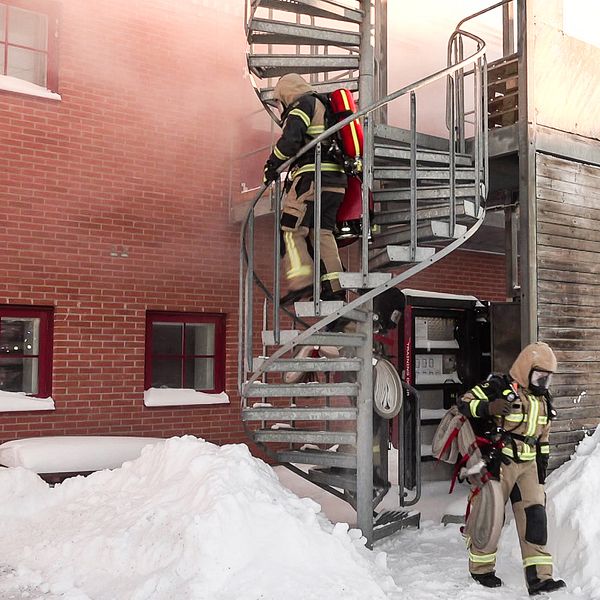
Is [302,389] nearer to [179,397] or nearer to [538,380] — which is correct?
[538,380]

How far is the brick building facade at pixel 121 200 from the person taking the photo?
25.2ft

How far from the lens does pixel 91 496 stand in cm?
589

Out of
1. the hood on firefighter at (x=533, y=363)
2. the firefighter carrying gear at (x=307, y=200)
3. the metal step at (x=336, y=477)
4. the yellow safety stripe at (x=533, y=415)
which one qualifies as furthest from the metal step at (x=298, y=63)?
the metal step at (x=336, y=477)

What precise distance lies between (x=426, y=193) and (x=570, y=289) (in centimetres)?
189

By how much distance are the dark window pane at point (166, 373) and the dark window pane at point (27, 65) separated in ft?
10.8

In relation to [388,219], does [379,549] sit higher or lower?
lower

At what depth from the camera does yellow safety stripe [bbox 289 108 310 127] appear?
5746mm

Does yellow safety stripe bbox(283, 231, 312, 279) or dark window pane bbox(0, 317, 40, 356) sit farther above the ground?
yellow safety stripe bbox(283, 231, 312, 279)

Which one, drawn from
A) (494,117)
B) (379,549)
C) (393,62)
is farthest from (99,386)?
(393,62)

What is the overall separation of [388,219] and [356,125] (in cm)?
88

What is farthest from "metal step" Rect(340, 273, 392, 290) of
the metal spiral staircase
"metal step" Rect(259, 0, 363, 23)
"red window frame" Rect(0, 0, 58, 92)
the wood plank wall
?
"red window frame" Rect(0, 0, 58, 92)

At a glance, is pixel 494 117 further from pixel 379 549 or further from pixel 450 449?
pixel 379 549

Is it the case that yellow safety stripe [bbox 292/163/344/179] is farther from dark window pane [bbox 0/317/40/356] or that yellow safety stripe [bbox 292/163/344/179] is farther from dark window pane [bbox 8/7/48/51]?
dark window pane [bbox 8/7/48/51]

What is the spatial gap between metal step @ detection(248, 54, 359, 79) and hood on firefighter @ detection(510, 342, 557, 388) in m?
2.80
